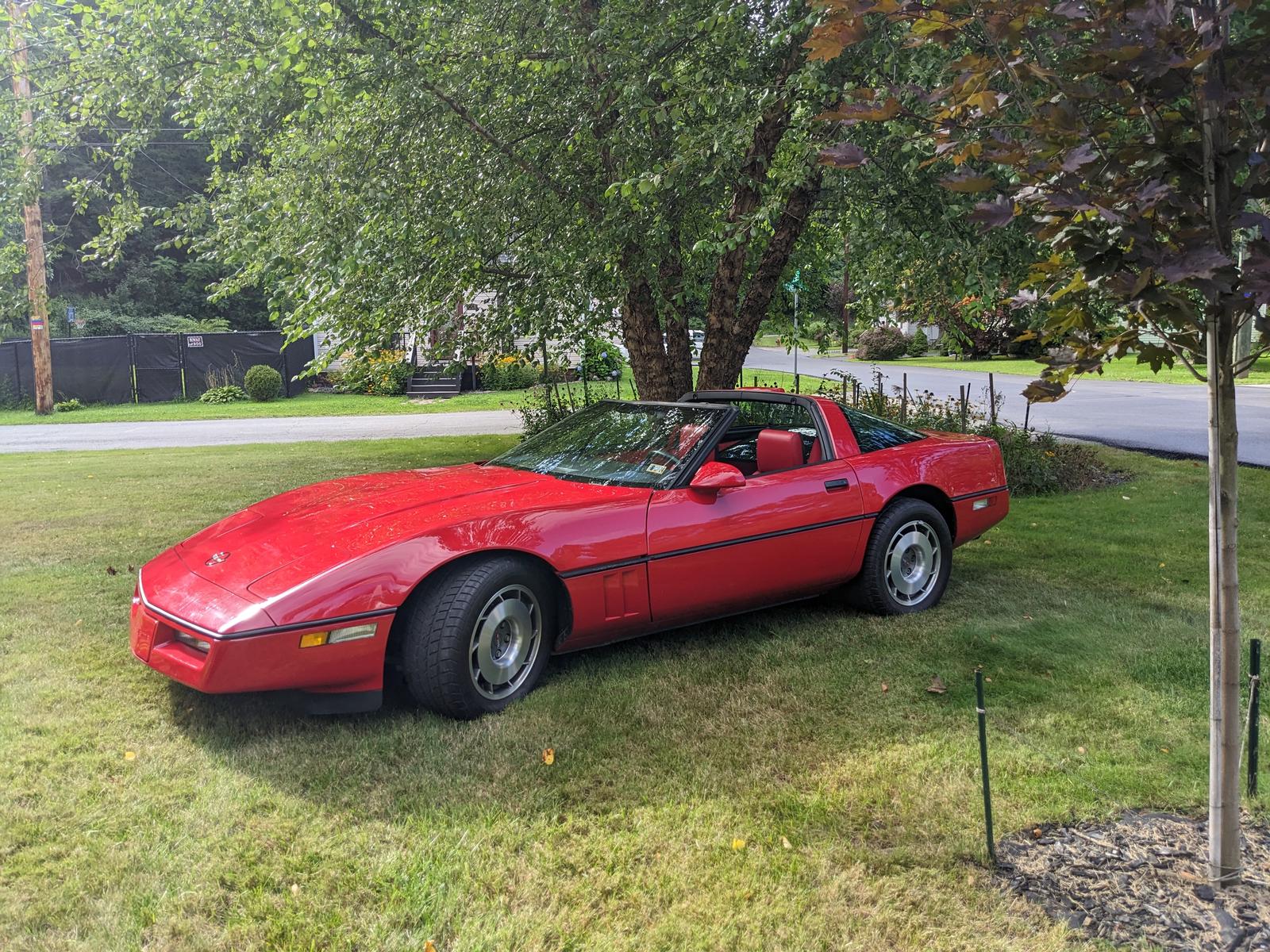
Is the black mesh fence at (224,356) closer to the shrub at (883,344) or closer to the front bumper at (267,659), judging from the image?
the shrub at (883,344)

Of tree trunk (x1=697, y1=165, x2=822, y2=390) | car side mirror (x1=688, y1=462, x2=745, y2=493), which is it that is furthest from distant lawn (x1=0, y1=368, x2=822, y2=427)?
car side mirror (x1=688, y1=462, x2=745, y2=493)

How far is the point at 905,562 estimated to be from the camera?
5.53 meters

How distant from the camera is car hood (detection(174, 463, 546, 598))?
392cm

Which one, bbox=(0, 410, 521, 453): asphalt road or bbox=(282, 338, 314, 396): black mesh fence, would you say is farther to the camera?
bbox=(282, 338, 314, 396): black mesh fence

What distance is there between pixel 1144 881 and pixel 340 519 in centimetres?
322

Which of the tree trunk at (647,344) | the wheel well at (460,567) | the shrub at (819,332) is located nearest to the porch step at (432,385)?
the shrub at (819,332)

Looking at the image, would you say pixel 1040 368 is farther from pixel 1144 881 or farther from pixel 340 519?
pixel 1144 881

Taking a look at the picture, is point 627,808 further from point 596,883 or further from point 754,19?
point 754,19

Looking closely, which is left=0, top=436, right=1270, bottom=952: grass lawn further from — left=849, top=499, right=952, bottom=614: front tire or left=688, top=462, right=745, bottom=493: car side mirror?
left=688, top=462, right=745, bottom=493: car side mirror

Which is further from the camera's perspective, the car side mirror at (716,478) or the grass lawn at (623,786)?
the car side mirror at (716,478)

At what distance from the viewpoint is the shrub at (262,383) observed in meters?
26.9

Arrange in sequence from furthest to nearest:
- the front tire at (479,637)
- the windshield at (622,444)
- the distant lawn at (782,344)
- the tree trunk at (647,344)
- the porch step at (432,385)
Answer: the porch step at (432,385) < the distant lawn at (782,344) < the tree trunk at (647,344) < the windshield at (622,444) < the front tire at (479,637)

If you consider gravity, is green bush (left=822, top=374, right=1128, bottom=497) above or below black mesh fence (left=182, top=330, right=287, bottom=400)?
below

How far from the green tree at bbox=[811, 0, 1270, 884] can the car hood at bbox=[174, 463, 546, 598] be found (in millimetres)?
2318
